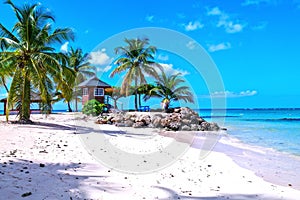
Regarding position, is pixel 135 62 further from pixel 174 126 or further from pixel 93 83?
pixel 174 126

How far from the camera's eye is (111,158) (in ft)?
21.9

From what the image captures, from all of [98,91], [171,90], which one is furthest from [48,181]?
[98,91]

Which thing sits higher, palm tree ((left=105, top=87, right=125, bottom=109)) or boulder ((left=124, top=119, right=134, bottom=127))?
palm tree ((left=105, top=87, right=125, bottom=109))

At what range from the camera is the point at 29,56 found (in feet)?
43.7

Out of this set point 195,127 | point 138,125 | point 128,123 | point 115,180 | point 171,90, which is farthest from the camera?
point 171,90

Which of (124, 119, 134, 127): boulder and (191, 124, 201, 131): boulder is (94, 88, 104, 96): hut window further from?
(191, 124, 201, 131): boulder

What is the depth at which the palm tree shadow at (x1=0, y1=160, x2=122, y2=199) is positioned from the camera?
3.51 metres

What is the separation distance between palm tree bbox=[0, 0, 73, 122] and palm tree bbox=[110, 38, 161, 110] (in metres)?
12.5

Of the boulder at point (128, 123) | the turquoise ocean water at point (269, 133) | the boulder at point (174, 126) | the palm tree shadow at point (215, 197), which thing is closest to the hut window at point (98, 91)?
the boulder at point (128, 123)

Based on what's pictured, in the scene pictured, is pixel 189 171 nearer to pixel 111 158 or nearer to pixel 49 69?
pixel 111 158

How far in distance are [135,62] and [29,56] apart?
14137mm

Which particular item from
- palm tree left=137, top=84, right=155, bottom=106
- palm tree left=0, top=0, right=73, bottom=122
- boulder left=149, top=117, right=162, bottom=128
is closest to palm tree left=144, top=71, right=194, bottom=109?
palm tree left=137, top=84, right=155, bottom=106

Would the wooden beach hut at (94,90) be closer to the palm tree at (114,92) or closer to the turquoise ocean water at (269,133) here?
the palm tree at (114,92)

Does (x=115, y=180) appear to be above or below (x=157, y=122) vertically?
below
